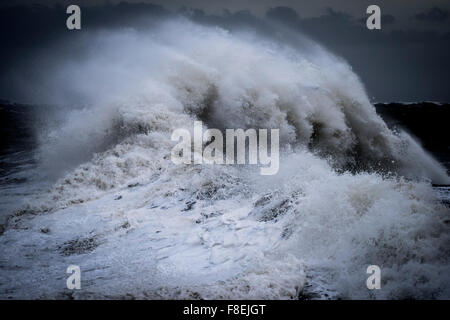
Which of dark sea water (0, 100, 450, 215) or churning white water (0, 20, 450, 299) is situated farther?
dark sea water (0, 100, 450, 215)

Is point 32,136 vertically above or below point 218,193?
above

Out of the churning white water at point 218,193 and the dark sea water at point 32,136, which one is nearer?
the churning white water at point 218,193

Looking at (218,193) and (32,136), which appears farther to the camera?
(32,136)

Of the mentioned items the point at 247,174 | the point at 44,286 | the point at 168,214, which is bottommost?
the point at 44,286

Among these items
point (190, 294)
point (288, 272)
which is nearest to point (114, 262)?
point (190, 294)

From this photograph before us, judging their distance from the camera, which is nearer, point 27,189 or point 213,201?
point 213,201

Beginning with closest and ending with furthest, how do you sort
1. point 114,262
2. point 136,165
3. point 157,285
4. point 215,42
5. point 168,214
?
point 157,285 < point 114,262 < point 168,214 < point 136,165 < point 215,42

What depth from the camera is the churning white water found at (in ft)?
12.9

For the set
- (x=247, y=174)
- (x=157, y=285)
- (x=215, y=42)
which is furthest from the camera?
(x=215, y=42)

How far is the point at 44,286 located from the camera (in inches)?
164

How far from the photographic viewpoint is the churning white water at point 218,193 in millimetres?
3918

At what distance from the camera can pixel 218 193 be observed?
6957mm
